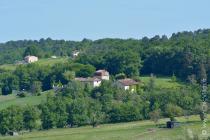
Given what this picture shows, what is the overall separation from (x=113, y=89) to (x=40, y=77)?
3063cm

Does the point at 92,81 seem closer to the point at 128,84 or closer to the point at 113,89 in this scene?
the point at 128,84

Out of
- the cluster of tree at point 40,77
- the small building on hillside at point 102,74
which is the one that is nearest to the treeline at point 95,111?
the small building on hillside at point 102,74

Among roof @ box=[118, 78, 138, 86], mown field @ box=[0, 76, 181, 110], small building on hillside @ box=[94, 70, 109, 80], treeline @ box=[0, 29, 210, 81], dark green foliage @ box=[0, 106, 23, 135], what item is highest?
treeline @ box=[0, 29, 210, 81]

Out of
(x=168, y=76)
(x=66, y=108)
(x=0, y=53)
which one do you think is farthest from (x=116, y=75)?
(x=0, y=53)

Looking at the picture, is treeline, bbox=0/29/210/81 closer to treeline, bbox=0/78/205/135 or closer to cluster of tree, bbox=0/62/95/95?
cluster of tree, bbox=0/62/95/95

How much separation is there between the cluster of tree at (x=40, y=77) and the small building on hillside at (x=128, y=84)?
481 inches

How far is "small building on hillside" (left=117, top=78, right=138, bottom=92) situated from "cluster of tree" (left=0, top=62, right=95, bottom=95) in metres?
12.2

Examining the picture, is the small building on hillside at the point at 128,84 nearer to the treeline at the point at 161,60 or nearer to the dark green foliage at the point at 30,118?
the treeline at the point at 161,60

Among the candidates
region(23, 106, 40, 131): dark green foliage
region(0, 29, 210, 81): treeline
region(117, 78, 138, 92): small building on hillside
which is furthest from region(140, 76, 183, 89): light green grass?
region(23, 106, 40, 131): dark green foliage

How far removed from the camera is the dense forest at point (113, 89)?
65250mm

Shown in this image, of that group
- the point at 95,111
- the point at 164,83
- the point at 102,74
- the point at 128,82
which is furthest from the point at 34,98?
the point at 95,111

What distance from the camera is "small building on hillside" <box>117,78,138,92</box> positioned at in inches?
3379

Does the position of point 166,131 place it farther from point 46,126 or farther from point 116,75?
point 116,75

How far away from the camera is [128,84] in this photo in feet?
291
